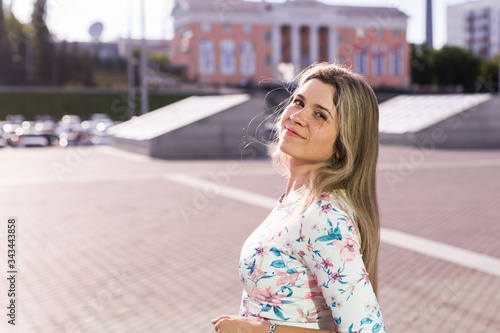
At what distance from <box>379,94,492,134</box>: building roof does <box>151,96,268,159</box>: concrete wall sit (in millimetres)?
6303

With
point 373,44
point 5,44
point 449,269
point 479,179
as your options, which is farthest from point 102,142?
point 373,44

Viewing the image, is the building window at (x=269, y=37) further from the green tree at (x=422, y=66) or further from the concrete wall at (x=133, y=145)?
the concrete wall at (x=133, y=145)

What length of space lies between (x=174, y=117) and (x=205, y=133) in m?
3.03

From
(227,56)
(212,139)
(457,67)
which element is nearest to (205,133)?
(212,139)

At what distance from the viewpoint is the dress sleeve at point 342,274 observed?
1.73m

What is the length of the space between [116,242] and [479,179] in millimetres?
9251

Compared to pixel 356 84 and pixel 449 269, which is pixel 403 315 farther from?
pixel 356 84

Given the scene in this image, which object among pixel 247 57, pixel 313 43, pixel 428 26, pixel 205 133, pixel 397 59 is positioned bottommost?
pixel 205 133

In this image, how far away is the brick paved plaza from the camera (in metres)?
5.32

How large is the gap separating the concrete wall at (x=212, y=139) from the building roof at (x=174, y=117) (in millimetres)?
221

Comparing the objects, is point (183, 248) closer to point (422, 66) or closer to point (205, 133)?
point (205, 133)

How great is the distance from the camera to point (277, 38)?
265ft

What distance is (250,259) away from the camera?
199 centimetres

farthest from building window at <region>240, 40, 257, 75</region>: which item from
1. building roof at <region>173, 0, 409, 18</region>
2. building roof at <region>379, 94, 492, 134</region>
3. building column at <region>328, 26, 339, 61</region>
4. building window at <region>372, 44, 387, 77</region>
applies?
building roof at <region>379, 94, 492, 134</region>
